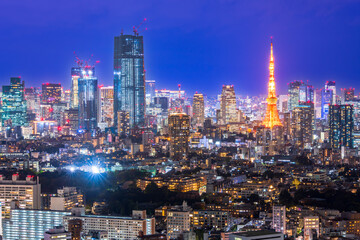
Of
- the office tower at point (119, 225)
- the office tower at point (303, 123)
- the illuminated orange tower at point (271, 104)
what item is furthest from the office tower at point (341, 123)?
the office tower at point (119, 225)

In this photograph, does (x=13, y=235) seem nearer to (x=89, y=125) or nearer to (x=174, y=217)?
(x=174, y=217)

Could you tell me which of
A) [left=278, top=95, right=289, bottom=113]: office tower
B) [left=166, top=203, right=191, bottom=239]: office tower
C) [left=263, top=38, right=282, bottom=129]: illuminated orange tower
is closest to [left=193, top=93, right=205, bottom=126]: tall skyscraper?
[left=278, top=95, right=289, bottom=113]: office tower

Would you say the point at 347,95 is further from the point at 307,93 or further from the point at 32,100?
the point at 32,100

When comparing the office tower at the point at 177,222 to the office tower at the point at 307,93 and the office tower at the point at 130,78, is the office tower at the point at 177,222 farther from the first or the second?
the office tower at the point at 307,93

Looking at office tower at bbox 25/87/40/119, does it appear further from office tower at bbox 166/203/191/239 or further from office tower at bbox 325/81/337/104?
office tower at bbox 166/203/191/239

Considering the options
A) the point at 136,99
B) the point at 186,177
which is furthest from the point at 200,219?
the point at 136,99

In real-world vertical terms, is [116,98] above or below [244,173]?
above
